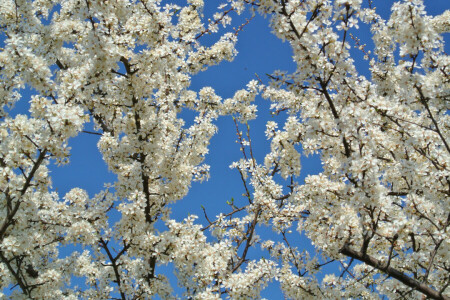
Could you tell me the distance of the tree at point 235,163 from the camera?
223 inches

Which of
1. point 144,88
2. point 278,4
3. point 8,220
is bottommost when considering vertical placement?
point 8,220

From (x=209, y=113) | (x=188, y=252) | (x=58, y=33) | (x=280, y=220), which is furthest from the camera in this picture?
(x=209, y=113)

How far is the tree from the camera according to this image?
566cm

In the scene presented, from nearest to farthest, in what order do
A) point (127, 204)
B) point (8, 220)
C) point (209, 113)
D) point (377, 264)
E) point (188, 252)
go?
point (377, 264), point (8, 220), point (188, 252), point (127, 204), point (209, 113)

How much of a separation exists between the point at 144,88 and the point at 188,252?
355cm

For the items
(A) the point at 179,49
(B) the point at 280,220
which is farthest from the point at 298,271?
(A) the point at 179,49

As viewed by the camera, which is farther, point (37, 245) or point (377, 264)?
point (37, 245)

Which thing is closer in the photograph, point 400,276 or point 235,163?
point 400,276

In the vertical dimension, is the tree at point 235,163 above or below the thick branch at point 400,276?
above

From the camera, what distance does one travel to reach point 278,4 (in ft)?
18.0

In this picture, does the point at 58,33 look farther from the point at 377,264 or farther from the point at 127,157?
the point at 377,264

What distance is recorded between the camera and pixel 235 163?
10086 millimetres

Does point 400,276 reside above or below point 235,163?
below

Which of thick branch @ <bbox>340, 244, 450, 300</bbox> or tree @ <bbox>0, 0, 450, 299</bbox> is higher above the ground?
tree @ <bbox>0, 0, 450, 299</bbox>
